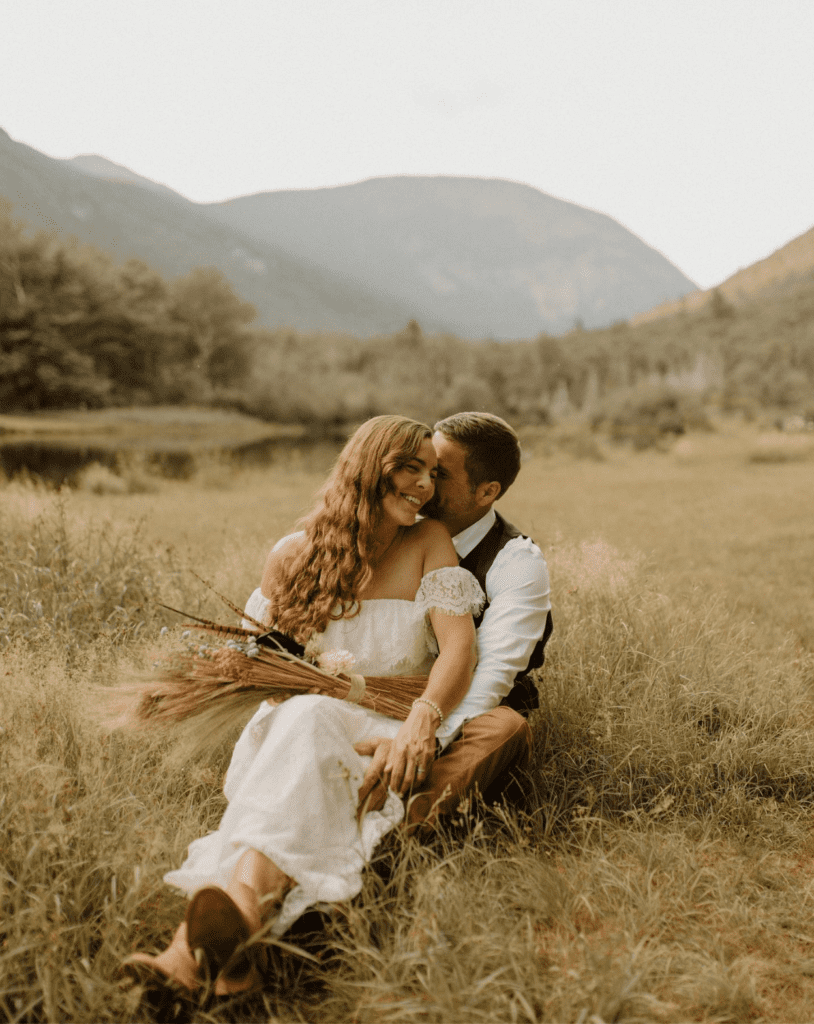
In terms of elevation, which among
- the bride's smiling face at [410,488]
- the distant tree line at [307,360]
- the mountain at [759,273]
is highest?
the mountain at [759,273]

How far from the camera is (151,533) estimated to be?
10.8m

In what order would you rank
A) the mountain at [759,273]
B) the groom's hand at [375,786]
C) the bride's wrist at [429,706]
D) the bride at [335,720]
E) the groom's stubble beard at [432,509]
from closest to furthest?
1. the bride at [335,720]
2. the groom's hand at [375,786]
3. the bride's wrist at [429,706]
4. the groom's stubble beard at [432,509]
5. the mountain at [759,273]

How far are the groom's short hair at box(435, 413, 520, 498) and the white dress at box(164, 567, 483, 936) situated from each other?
0.60 m

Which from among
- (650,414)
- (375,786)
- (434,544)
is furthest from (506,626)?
(650,414)

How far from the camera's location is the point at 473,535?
3236 mm

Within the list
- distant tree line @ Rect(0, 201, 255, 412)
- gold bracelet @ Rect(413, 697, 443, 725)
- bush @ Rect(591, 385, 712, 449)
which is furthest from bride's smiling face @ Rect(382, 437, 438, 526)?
distant tree line @ Rect(0, 201, 255, 412)

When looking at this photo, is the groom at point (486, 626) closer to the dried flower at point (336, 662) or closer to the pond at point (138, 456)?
the dried flower at point (336, 662)

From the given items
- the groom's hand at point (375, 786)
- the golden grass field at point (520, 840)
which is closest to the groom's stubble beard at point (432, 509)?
the groom's hand at point (375, 786)

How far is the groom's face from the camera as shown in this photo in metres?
3.01

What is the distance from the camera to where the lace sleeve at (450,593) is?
105 inches

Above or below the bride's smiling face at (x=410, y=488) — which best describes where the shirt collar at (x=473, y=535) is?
below

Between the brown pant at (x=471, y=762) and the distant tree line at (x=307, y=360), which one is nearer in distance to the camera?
the brown pant at (x=471, y=762)

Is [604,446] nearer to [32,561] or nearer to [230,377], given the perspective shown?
[32,561]

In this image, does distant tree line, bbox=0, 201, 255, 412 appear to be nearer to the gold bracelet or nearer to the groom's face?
the groom's face
